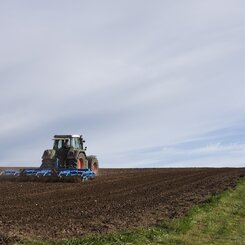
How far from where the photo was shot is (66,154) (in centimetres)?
3098

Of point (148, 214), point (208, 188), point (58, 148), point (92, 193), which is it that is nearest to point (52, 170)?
point (58, 148)

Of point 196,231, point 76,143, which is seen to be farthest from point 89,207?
point 76,143

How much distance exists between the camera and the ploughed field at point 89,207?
11797mm

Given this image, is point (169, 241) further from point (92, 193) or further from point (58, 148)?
point (58, 148)

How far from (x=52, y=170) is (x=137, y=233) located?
16701 mm

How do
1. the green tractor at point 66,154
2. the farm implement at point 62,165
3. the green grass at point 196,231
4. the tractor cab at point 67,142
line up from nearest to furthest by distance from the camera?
the green grass at point 196,231, the farm implement at point 62,165, the green tractor at point 66,154, the tractor cab at point 67,142

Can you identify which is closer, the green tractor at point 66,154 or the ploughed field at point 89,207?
the ploughed field at point 89,207

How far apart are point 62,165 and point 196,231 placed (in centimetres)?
1903

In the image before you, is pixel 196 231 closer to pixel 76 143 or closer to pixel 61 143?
pixel 76 143

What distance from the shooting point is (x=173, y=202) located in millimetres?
16891

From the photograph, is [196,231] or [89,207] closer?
[196,231]

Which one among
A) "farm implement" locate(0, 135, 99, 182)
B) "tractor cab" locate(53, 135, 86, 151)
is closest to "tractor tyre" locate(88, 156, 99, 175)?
"farm implement" locate(0, 135, 99, 182)

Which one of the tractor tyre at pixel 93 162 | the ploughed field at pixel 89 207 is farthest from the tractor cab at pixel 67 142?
the ploughed field at pixel 89 207

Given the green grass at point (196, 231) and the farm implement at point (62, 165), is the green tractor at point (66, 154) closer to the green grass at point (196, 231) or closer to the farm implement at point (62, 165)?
the farm implement at point (62, 165)
